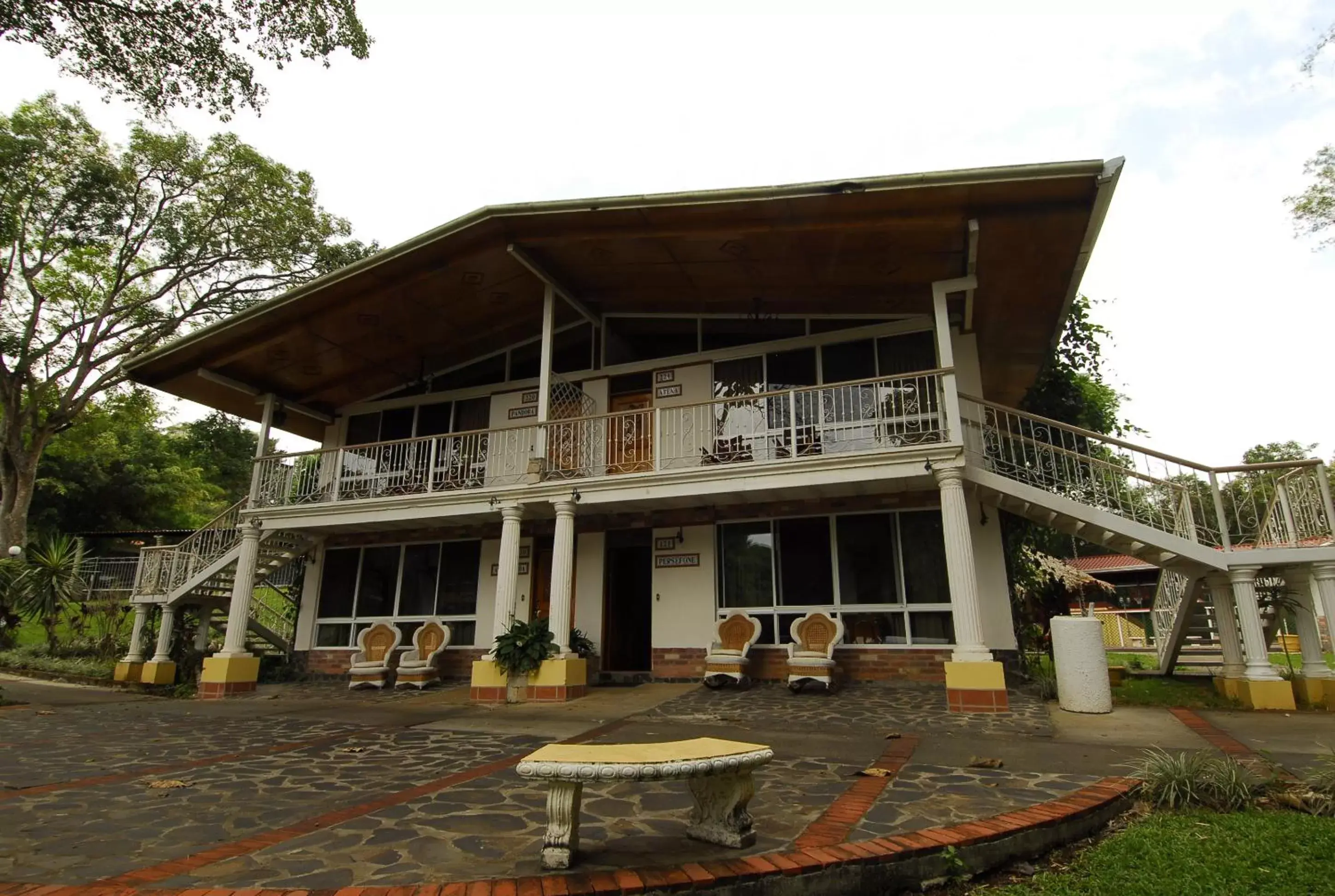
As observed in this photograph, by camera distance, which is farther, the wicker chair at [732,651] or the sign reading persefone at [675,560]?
the sign reading persefone at [675,560]

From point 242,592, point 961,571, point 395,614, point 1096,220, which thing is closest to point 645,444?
point 961,571

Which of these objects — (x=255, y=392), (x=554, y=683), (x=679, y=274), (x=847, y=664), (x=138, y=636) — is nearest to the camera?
(x=554, y=683)

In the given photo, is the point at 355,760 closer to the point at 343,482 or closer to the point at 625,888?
the point at 625,888

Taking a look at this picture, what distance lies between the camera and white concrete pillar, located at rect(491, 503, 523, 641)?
9461 mm

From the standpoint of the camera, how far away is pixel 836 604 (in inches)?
377

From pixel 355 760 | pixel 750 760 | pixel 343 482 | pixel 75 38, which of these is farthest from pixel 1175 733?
pixel 75 38

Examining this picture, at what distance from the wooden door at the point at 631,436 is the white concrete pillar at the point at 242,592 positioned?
6.11 metres

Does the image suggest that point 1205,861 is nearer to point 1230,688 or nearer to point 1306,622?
point 1230,688

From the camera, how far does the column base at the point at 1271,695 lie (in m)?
7.10

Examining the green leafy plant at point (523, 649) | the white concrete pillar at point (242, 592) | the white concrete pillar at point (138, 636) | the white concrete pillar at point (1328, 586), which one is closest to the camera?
the white concrete pillar at point (1328, 586)

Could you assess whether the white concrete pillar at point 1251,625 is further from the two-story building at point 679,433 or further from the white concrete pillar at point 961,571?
the white concrete pillar at point 961,571

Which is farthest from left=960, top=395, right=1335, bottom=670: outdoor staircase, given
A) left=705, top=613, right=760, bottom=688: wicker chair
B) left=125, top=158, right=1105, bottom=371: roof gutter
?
left=705, top=613, right=760, bottom=688: wicker chair

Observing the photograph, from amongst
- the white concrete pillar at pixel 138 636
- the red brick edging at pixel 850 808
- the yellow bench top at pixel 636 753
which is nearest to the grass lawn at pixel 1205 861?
the red brick edging at pixel 850 808

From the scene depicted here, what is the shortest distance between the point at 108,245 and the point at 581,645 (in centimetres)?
1730
